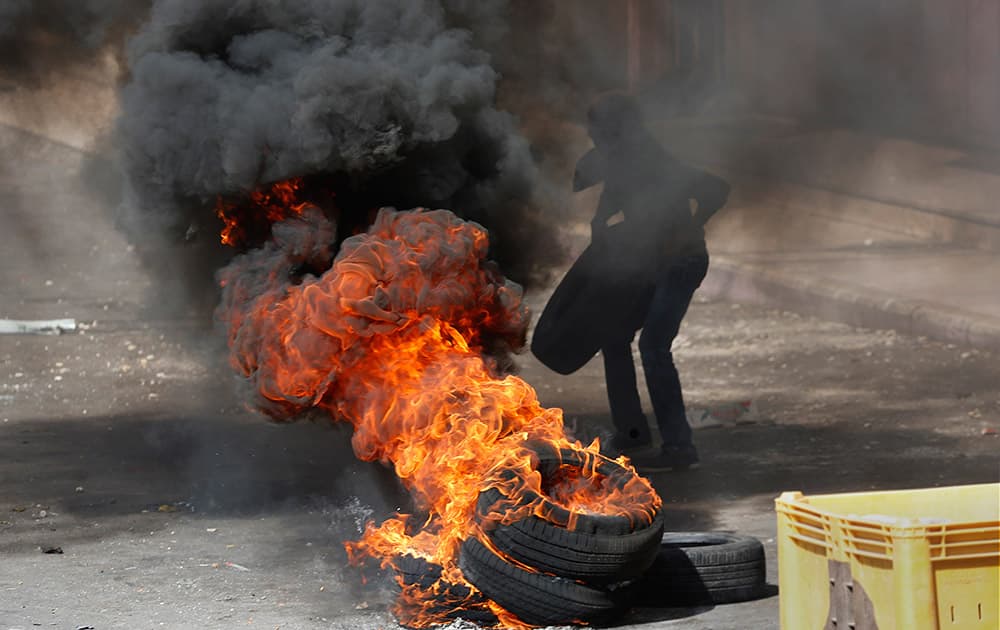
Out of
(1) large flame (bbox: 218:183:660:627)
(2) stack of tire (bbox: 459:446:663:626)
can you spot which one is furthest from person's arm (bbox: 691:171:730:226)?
(2) stack of tire (bbox: 459:446:663:626)

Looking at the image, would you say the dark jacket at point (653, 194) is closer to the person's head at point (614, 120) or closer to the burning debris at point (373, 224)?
the person's head at point (614, 120)

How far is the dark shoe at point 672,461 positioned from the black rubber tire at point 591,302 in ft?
1.64

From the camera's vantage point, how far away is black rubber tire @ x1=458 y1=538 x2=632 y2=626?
4332mm

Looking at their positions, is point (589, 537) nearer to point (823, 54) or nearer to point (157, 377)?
point (823, 54)

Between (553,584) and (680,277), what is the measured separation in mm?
2389

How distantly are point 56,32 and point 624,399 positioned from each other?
2.99 meters

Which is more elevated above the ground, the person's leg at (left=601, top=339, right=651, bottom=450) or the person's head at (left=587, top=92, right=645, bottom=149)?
the person's head at (left=587, top=92, right=645, bottom=149)

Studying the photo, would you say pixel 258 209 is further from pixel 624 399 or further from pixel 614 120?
pixel 624 399

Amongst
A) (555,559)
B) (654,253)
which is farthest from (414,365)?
(654,253)

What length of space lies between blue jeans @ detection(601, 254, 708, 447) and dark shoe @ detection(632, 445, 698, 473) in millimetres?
26

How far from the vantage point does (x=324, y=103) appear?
4867mm

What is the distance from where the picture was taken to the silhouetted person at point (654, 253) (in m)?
5.69

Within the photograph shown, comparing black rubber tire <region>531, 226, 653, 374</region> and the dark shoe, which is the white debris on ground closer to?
black rubber tire <region>531, 226, 653, 374</region>

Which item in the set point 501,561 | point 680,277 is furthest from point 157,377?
point 501,561
